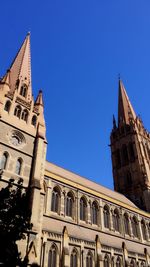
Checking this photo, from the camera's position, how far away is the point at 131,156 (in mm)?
50688

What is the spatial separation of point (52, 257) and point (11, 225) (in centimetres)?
1057

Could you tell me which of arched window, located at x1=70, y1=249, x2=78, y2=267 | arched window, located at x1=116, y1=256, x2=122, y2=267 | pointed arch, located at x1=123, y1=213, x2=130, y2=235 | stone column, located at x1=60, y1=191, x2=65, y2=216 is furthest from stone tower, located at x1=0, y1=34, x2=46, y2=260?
pointed arch, located at x1=123, y1=213, x2=130, y2=235

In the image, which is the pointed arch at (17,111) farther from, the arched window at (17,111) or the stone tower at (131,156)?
the stone tower at (131,156)

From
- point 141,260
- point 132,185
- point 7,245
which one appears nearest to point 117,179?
point 132,185

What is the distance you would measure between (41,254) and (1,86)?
17384 millimetres

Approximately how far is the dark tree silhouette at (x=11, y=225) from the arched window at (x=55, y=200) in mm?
11064

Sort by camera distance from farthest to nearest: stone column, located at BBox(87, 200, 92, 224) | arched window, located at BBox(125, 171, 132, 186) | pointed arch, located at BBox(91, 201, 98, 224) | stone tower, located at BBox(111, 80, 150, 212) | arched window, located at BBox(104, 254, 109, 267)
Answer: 1. arched window, located at BBox(125, 171, 132, 186)
2. stone tower, located at BBox(111, 80, 150, 212)
3. pointed arch, located at BBox(91, 201, 98, 224)
4. stone column, located at BBox(87, 200, 92, 224)
5. arched window, located at BBox(104, 254, 109, 267)

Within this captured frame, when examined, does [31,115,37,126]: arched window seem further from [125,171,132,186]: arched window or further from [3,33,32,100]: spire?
[125,171,132,186]: arched window

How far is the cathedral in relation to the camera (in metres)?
21.8

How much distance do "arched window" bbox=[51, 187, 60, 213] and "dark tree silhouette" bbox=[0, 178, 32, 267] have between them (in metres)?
11.1

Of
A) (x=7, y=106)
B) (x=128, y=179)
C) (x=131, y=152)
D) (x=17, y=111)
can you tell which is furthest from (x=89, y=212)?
(x=131, y=152)

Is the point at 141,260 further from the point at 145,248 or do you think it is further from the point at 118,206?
the point at 118,206

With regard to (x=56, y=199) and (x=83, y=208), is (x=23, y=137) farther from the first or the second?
(x=83, y=208)

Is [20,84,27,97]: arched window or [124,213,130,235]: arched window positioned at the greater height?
[20,84,27,97]: arched window
